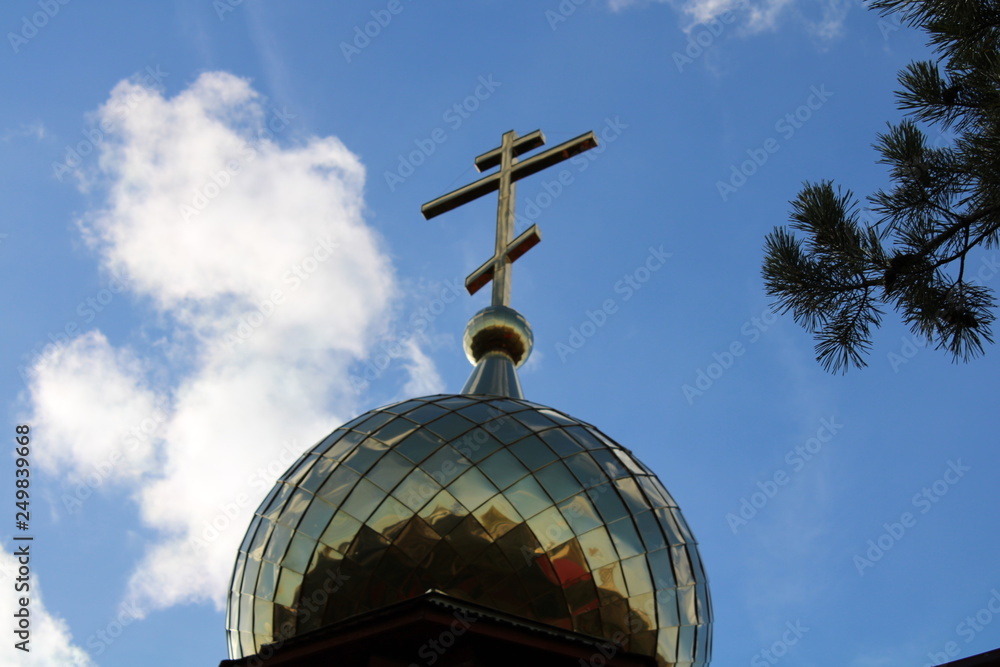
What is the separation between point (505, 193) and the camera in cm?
1370

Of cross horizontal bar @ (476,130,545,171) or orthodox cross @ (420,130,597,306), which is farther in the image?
cross horizontal bar @ (476,130,545,171)

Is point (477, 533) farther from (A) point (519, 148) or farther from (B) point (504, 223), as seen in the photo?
(A) point (519, 148)

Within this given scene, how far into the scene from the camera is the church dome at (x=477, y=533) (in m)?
7.88

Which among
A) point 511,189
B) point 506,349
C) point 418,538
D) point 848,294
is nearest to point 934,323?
point 848,294

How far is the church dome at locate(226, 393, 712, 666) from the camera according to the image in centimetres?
788

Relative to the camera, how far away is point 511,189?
13.8 metres

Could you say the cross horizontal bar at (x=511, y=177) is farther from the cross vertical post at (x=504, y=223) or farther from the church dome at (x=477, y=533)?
the church dome at (x=477, y=533)

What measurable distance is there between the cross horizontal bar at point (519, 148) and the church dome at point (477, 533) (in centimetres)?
516

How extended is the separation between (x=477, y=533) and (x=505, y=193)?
261 inches

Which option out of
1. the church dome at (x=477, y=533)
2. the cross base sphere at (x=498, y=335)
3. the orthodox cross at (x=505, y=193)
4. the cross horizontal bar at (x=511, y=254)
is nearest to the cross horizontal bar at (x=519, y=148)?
the orthodox cross at (x=505, y=193)

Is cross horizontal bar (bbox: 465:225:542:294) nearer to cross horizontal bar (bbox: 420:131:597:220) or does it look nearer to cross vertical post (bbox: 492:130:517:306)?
cross vertical post (bbox: 492:130:517:306)

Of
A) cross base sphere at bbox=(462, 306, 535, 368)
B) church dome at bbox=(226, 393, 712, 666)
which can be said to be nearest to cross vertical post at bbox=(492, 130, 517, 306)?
cross base sphere at bbox=(462, 306, 535, 368)

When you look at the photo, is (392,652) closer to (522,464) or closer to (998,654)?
(522,464)

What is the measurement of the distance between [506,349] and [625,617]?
452cm
